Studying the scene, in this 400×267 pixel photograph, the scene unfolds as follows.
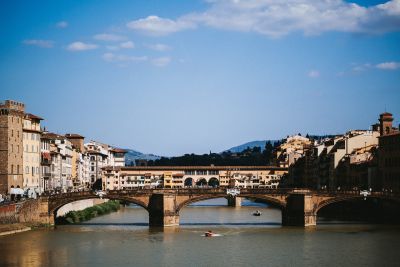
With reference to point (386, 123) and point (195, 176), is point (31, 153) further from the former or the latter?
point (195, 176)

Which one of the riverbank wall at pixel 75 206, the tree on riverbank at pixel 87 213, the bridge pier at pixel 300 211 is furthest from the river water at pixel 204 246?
the riverbank wall at pixel 75 206

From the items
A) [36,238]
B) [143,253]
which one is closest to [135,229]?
[36,238]

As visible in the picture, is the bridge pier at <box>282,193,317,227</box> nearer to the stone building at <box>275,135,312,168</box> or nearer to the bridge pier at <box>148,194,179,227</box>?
the bridge pier at <box>148,194,179,227</box>

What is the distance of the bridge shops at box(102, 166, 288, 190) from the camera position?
167875 millimetres

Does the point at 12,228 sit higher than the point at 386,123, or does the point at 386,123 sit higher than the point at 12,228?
the point at 386,123

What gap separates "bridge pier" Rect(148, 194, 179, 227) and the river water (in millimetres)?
1541

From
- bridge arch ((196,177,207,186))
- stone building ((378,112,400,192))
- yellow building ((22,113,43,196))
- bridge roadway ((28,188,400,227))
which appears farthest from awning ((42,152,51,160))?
bridge arch ((196,177,207,186))

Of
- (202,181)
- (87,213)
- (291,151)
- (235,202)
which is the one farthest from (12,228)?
(291,151)

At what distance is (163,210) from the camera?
285 ft

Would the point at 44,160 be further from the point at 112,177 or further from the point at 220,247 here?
the point at 112,177

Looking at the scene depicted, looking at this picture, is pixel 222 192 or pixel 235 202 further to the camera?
pixel 235 202

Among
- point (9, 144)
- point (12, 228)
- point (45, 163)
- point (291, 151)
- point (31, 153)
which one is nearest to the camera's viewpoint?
point (12, 228)

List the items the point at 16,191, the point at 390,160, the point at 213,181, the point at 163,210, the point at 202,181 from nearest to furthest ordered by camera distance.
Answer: the point at 163,210 → the point at 16,191 → the point at 390,160 → the point at 202,181 → the point at 213,181

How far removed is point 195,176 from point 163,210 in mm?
90552
